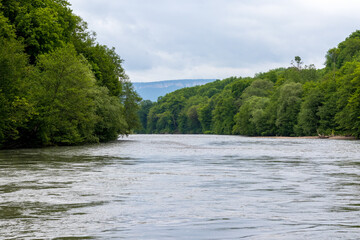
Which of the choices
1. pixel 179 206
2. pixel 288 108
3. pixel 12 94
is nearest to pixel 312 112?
pixel 288 108

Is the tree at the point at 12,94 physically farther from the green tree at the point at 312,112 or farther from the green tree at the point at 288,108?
the green tree at the point at 288,108

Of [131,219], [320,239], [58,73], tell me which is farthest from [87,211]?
[58,73]

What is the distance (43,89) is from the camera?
49.7m

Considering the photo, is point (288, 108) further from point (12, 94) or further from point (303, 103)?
point (12, 94)

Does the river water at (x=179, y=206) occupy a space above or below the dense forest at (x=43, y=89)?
below

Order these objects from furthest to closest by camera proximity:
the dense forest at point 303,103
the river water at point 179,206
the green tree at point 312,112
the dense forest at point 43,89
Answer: the green tree at point 312,112 < the dense forest at point 303,103 < the dense forest at point 43,89 < the river water at point 179,206

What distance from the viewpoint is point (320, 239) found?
344 inches

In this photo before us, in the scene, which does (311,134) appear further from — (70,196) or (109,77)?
(70,196)

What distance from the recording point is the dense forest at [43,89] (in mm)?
43312

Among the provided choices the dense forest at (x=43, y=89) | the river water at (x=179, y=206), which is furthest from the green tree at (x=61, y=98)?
the river water at (x=179, y=206)

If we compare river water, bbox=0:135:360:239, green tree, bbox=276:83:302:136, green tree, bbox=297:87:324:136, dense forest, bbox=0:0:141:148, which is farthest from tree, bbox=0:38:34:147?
green tree, bbox=276:83:302:136

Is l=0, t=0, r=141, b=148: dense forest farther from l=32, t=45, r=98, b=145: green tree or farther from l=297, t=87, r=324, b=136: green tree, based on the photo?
l=297, t=87, r=324, b=136: green tree

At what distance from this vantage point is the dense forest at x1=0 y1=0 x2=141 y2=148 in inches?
1705

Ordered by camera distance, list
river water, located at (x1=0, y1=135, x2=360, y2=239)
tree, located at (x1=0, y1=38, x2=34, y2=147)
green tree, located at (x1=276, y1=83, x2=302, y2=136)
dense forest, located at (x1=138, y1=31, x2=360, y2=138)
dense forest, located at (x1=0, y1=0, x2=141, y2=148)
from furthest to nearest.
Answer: green tree, located at (x1=276, y1=83, x2=302, y2=136), dense forest, located at (x1=138, y1=31, x2=360, y2=138), dense forest, located at (x1=0, y1=0, x2=141, y2=148), tree, located at (x1=0, y1=38, x2=34, y2=147), river water, located at (x1=0, y1=135, x2=360, y2=239)
